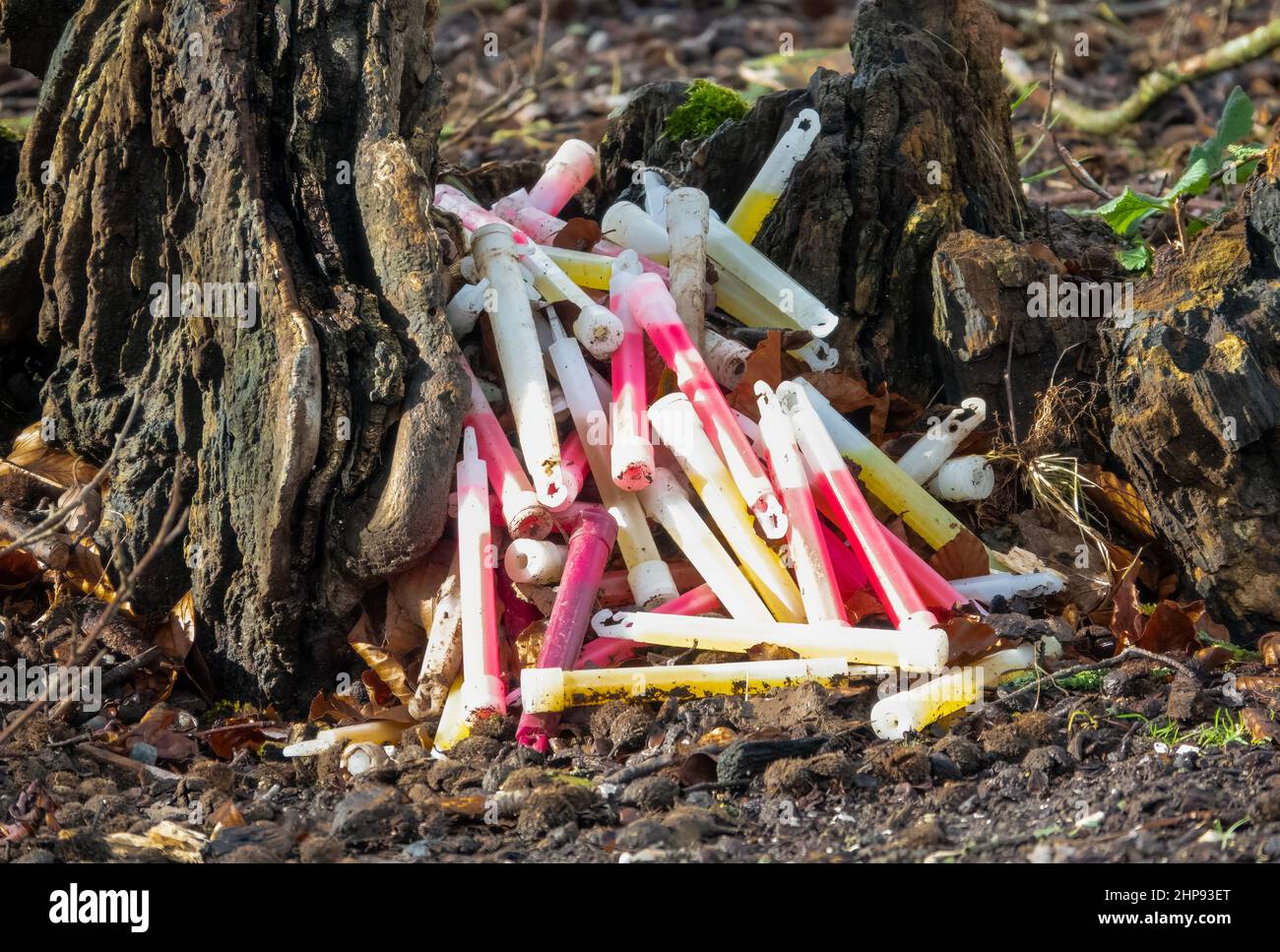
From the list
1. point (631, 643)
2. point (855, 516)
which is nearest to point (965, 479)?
point (855, 516)

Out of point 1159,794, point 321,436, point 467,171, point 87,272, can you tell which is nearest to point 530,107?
point 467,171

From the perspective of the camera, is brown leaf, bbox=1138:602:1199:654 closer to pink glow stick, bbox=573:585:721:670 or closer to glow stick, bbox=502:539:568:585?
pink glow stick, bbox=573:585:721:670

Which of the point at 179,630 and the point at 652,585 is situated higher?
the point at 652,585

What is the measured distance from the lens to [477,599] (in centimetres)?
435

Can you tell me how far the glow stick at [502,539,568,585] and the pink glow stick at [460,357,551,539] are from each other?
52 mm

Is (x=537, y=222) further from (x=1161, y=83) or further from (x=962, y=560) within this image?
(x=1161, y=83)

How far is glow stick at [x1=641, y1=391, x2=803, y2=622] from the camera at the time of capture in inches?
177

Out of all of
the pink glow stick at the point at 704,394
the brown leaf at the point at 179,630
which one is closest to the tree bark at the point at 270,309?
the brown leaf at the point at 179,630

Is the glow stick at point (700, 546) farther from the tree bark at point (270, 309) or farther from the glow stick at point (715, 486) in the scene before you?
the tree bark at point (270, 309)

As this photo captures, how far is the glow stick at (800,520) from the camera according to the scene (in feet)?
14.4

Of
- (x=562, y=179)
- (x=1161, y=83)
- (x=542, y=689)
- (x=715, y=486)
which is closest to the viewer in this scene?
(x=542, y=689)

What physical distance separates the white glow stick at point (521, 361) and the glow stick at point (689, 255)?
554 millimetres

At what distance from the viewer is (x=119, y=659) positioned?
15.3 feet

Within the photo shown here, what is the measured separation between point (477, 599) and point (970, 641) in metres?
1.46
